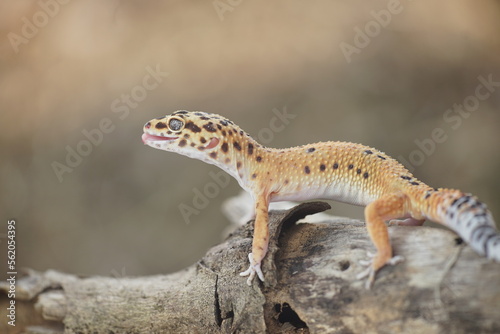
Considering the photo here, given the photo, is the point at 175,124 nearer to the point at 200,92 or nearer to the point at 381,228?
the point at 381,228

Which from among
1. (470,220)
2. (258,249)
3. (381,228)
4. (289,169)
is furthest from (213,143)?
(470,220)

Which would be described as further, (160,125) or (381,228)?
(160,125)

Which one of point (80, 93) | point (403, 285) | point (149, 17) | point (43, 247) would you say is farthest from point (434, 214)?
point (43, 247)

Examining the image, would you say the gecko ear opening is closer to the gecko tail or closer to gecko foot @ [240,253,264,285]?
gecko foot @ [240,253,264,285]

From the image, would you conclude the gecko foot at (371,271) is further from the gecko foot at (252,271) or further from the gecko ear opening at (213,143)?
the gecko ear opening at (213,143)

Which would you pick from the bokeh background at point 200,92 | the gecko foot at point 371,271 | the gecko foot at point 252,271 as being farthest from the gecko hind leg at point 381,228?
the bokeh background at point 200,92

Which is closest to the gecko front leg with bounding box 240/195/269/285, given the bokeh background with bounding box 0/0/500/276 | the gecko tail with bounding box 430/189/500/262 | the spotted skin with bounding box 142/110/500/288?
the spotted skin with bounding box 142/110/500/288
